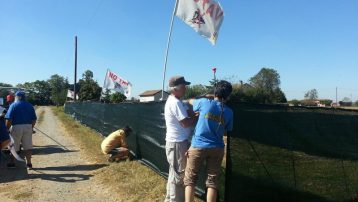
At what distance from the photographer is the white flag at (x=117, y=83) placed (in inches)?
686

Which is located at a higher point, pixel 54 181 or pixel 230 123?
pixel 230 123

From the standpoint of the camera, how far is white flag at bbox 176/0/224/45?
8.52 m

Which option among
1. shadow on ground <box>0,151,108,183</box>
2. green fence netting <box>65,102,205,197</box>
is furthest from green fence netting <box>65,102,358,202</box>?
shadow on ground <box>0,151,108,183</box>

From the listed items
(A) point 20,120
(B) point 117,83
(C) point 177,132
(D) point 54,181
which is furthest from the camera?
(B) point 117,83

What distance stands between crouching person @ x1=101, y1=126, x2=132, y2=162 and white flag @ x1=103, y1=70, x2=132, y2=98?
21.4 feet

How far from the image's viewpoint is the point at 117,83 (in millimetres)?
17578

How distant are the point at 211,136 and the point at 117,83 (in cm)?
1306

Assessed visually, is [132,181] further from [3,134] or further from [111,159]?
[3,134]

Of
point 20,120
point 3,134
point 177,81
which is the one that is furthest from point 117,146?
point 177,81

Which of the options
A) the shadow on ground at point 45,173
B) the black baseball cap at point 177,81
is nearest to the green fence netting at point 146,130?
the shadow on ground at point 45,173

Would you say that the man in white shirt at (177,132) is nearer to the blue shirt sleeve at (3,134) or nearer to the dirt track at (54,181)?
the dirt track at (54,181)

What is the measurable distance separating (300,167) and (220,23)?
389 centimetres

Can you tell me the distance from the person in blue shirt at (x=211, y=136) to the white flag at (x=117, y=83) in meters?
12.5

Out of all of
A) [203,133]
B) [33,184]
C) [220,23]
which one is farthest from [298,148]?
[33,184]
